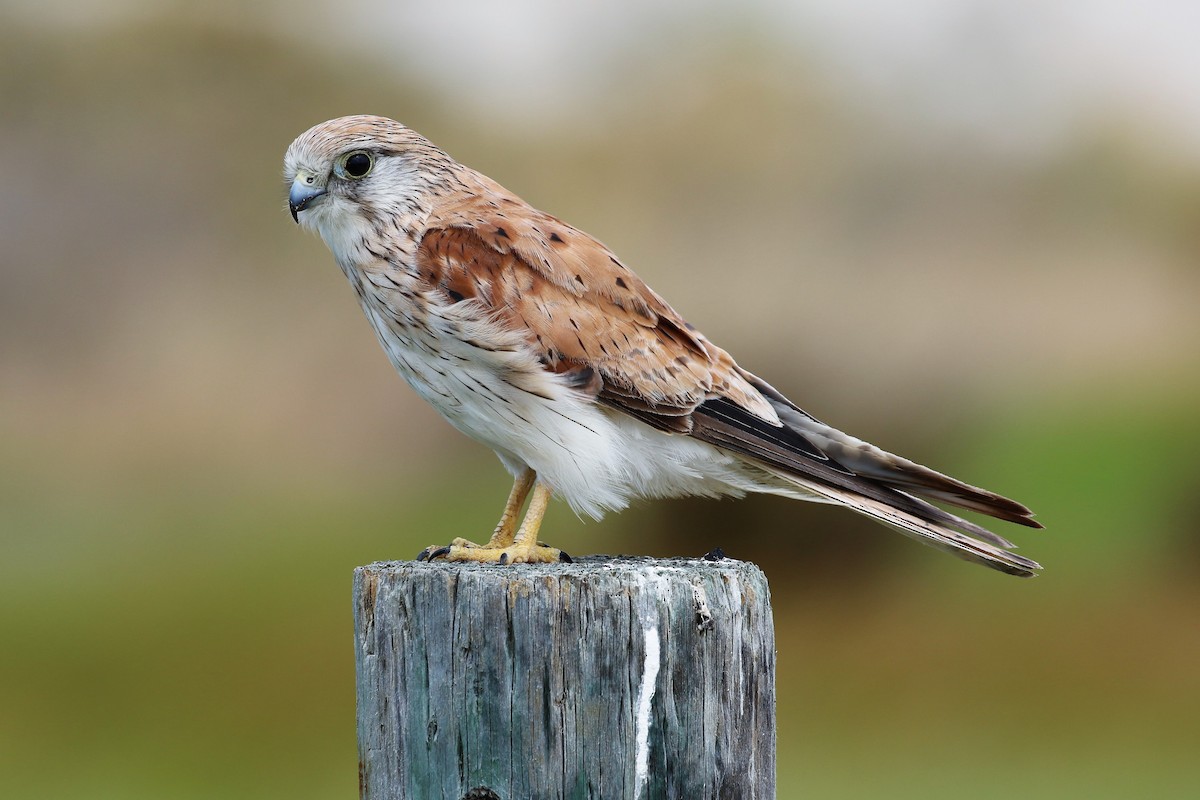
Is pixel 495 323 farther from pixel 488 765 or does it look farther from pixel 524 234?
pixel 488 765

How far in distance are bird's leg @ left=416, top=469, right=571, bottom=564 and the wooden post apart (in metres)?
0.57

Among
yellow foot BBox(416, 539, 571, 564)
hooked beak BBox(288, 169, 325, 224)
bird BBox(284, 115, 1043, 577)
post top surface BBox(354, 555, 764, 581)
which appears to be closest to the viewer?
post top surface BBox(354, 555, 764, 581)

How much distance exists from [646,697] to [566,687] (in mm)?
178

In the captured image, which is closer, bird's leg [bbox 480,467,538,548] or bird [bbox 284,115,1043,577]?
bird [bbox 284,115,1043,577]

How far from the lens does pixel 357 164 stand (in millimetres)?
3848

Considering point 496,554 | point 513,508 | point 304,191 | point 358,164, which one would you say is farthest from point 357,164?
point 496,554

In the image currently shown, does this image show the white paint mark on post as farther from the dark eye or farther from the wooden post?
the dark eye

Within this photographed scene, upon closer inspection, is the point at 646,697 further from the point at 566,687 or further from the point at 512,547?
the point at 512,547

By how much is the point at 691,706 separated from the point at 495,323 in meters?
1.36

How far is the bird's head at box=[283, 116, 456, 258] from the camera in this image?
3787 mm

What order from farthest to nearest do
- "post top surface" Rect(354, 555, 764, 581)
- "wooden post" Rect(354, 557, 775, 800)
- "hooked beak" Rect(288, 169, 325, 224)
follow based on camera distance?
"hooked beak" Rect(288, 169, 325, 224), "post top surface" Rect(354, 555, 764, 581), "wooden post" Rect(354, 557, 775, 800)

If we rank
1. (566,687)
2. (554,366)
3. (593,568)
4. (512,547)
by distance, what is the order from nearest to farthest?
(566,687) → (593,568) → (512,547) → (554,366)

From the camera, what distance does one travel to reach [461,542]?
3648mm

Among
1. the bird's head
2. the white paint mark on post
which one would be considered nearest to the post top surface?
the white paint mark on post
